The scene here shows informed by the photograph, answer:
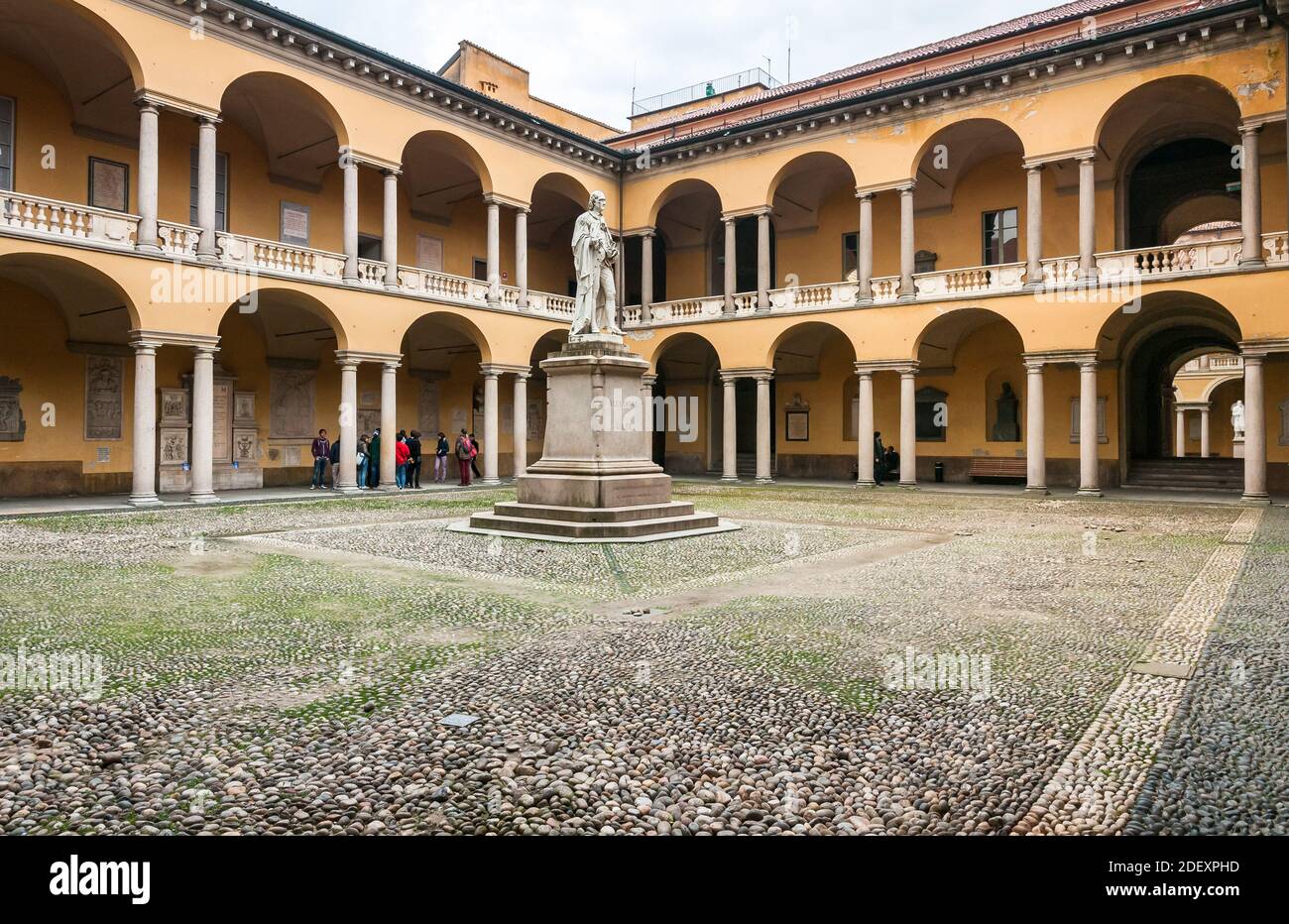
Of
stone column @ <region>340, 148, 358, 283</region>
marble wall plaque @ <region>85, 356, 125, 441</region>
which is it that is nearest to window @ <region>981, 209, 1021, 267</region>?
stone column @ <region>340, 148, 358, 283</region>

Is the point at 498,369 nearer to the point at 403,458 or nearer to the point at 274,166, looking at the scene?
the point at 403,458

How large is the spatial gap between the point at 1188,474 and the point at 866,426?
8829mm

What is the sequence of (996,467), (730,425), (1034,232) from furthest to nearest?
1. (730,425)
2. (996,467)
3. (1034,232)

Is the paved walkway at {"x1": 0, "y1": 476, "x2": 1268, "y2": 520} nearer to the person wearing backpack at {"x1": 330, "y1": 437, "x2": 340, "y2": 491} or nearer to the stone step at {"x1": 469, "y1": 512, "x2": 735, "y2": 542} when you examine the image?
the person wearing backpack at {"x1": 330, "y1": 437, "x2": 340, "y2": 491}

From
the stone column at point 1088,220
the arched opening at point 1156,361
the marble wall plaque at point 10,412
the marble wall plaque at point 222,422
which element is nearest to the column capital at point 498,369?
the marble wall plaque at point 222,422

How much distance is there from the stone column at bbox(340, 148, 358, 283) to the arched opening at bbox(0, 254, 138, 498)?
5110mm

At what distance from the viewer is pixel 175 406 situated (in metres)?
20.6

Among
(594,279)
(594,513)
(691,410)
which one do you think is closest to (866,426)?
(691,410)

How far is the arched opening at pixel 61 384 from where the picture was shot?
17.8 m

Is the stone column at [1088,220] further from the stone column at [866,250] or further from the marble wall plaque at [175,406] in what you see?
the marble wall plaque at [175,406]

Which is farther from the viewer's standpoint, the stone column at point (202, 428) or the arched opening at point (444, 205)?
the arched opening at point (444, 205)

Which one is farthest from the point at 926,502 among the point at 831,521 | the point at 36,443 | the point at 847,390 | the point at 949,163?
the point at 36,443

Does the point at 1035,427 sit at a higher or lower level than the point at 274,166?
lower

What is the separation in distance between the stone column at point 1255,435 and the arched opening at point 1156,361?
75.4 inches
